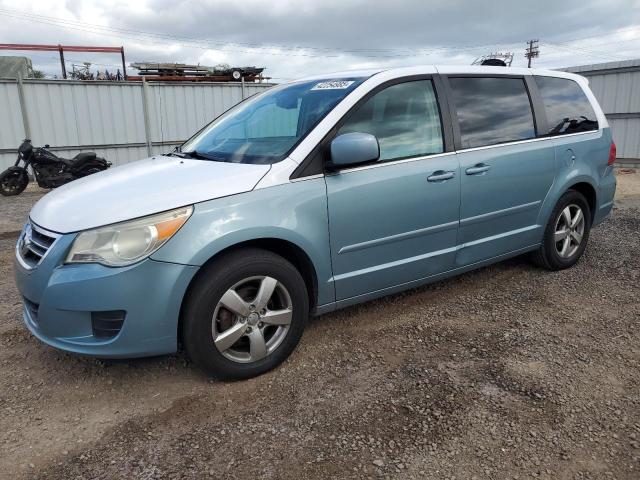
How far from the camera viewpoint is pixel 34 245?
271cm

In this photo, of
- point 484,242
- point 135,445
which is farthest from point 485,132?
point 135,445

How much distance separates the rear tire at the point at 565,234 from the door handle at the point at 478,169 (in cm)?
103

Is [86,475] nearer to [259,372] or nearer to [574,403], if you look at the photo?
[259,372]

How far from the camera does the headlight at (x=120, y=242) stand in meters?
2.44

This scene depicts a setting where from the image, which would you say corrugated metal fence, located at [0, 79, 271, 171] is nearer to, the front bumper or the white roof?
the white roof

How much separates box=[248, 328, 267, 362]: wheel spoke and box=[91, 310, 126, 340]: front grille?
67 centimetres

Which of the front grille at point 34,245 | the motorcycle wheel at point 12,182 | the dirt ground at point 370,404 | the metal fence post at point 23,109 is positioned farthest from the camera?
the metal fence post at point 23,109

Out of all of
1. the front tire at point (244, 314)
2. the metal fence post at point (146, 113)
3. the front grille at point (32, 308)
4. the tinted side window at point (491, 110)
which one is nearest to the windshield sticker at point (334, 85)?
the tinted side window at point (491, 110)

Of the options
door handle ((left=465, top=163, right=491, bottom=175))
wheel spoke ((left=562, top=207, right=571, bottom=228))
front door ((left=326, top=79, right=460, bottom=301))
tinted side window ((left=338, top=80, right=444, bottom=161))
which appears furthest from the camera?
wheel spoke ((left=562, top=207, right=571, bottom=228))

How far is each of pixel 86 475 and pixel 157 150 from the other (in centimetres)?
1242

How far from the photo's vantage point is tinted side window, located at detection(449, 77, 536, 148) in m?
3.64

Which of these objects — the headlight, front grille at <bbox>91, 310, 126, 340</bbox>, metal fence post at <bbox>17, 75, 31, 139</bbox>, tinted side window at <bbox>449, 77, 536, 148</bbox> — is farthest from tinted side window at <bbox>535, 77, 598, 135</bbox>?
metal fence post at <bbox>17, 75, 31, 139</bbox>

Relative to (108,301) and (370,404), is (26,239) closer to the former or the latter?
(108,301)

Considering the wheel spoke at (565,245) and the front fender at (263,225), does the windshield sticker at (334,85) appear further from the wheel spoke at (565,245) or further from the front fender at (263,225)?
the wheel spoke at (565,245)
